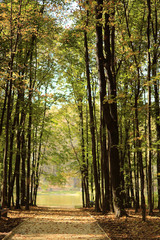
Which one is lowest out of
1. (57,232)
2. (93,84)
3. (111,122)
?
(57,232)

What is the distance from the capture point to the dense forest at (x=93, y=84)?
816 cm

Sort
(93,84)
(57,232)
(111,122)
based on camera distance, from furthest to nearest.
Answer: (93,84), (111,122), (57,232)

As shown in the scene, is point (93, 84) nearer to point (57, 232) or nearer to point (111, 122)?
point (111, 122)

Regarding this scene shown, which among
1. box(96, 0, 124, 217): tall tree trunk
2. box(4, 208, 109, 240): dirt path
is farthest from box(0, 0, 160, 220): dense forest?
box(4, 208, 109, 240): dirt path

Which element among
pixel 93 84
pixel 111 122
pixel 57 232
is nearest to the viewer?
pixel 57 232

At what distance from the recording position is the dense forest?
26.8ft

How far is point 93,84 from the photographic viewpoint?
45.7 ft

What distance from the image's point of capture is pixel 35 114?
1216cm

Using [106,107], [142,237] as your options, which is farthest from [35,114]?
[142,237]

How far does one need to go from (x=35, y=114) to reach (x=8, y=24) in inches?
195

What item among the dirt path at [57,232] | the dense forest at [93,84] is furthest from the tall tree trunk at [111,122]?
the dirt path at [57,232]

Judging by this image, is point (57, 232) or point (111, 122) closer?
point (57, 232)

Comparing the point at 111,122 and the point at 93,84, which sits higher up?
the point at 93,84

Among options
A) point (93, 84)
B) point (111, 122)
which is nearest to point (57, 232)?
point (111, 122)
